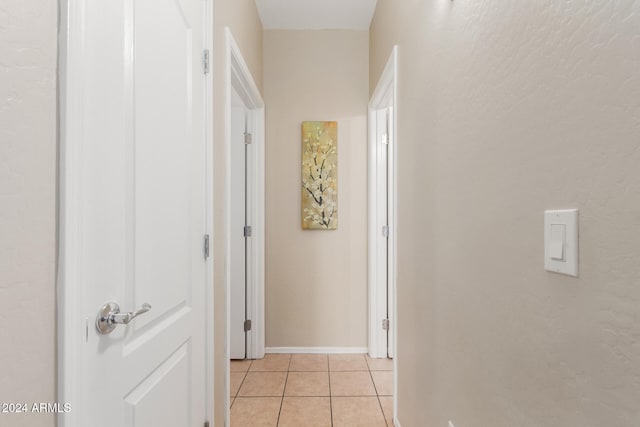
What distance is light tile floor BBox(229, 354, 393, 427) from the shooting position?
2.12 m

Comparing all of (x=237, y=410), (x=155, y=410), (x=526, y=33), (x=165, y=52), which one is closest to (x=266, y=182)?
(x=237, y=410)

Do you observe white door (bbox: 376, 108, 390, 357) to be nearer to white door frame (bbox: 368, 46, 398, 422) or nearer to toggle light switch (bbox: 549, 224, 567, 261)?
white door frame (bbox: 368, 46, 398, 422)

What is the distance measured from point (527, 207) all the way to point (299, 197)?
2368mm

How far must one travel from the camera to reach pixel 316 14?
9.37ft

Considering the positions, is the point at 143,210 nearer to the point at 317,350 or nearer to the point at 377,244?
the point at 377,244

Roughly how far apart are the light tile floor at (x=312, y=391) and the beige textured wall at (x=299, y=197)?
9.8 inches

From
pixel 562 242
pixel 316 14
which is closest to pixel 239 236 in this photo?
pixel 316 14

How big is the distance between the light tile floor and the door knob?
159 cm

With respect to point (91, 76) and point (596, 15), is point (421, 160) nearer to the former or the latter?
point (596, 15)

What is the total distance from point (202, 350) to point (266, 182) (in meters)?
1.82

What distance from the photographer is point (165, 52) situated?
3.64 feet

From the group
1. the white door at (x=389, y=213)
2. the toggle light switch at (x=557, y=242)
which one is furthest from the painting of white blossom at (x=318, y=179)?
the toggle light switch at (x=557, y=242)

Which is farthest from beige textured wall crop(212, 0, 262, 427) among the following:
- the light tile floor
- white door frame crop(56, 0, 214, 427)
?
white door frame crop(56, 0, 214, 427)

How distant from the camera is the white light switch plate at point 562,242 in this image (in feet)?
2.17
